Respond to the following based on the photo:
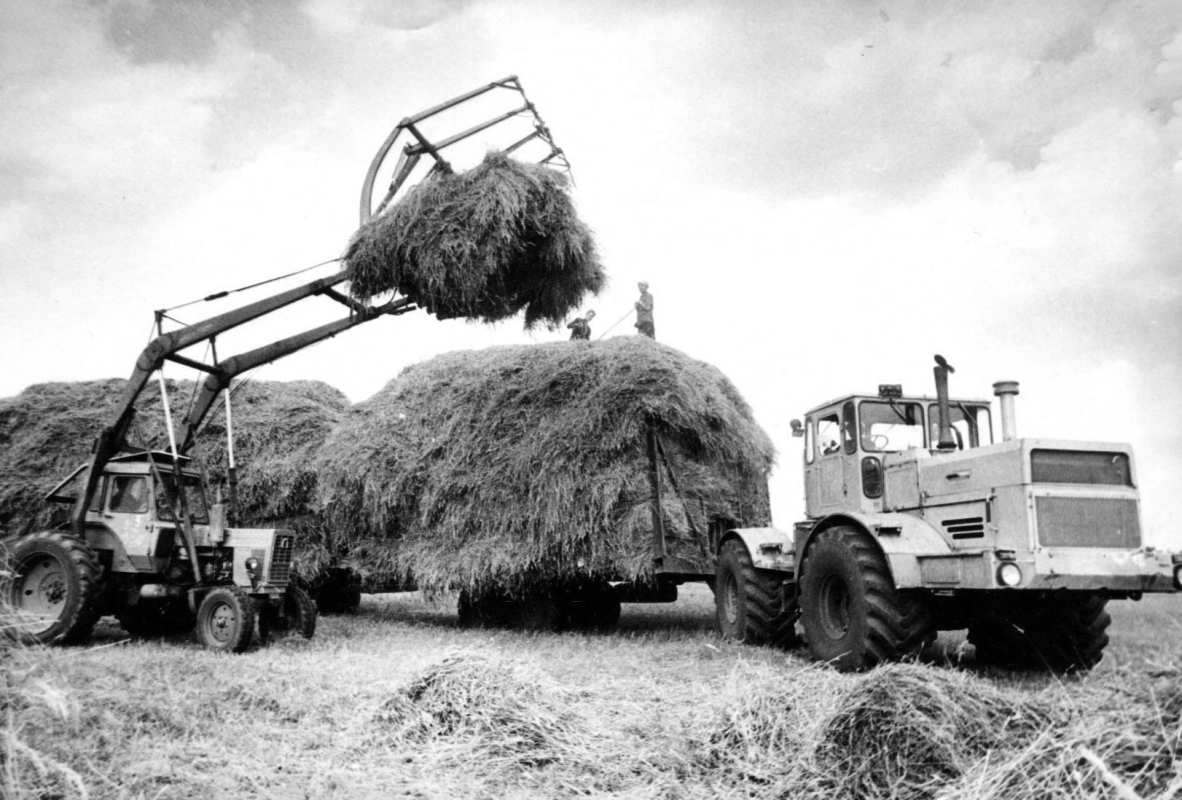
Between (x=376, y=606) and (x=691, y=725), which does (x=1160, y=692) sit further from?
(x=376, y=606)

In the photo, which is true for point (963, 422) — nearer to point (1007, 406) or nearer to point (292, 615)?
point (1007, 406)

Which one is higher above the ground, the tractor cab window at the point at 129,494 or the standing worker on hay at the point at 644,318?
the standing worker on hay at the point at 644,318

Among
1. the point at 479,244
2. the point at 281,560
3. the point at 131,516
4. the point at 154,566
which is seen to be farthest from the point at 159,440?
the point at 479,244

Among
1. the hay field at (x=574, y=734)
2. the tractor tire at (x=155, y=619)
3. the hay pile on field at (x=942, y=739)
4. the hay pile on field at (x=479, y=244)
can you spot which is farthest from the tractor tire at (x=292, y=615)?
the hay pile on field at (x=942, y=739)

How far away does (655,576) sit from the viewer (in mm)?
9469

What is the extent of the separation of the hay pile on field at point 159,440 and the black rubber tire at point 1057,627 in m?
8.36

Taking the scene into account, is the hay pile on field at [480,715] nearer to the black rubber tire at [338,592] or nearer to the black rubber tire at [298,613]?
the black rubber tire at [298,613]

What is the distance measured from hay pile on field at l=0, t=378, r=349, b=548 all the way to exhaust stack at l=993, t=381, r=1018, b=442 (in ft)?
27.4

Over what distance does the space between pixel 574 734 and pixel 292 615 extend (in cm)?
600

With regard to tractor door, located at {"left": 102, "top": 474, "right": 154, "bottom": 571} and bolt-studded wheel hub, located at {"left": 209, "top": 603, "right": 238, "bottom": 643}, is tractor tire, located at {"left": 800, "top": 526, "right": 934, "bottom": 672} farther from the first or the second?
tractor door, located at {"left": 102, "top": 474, "right": 154, "bottom": 571}

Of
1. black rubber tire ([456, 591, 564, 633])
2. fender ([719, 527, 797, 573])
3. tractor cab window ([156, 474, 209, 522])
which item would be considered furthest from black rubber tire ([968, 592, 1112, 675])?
tractor cab window ([156, 474, 209, 522])

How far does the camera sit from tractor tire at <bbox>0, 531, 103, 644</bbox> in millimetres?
8742

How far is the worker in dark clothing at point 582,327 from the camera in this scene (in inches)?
429

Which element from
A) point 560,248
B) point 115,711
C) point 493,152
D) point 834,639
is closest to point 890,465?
point 834,639
